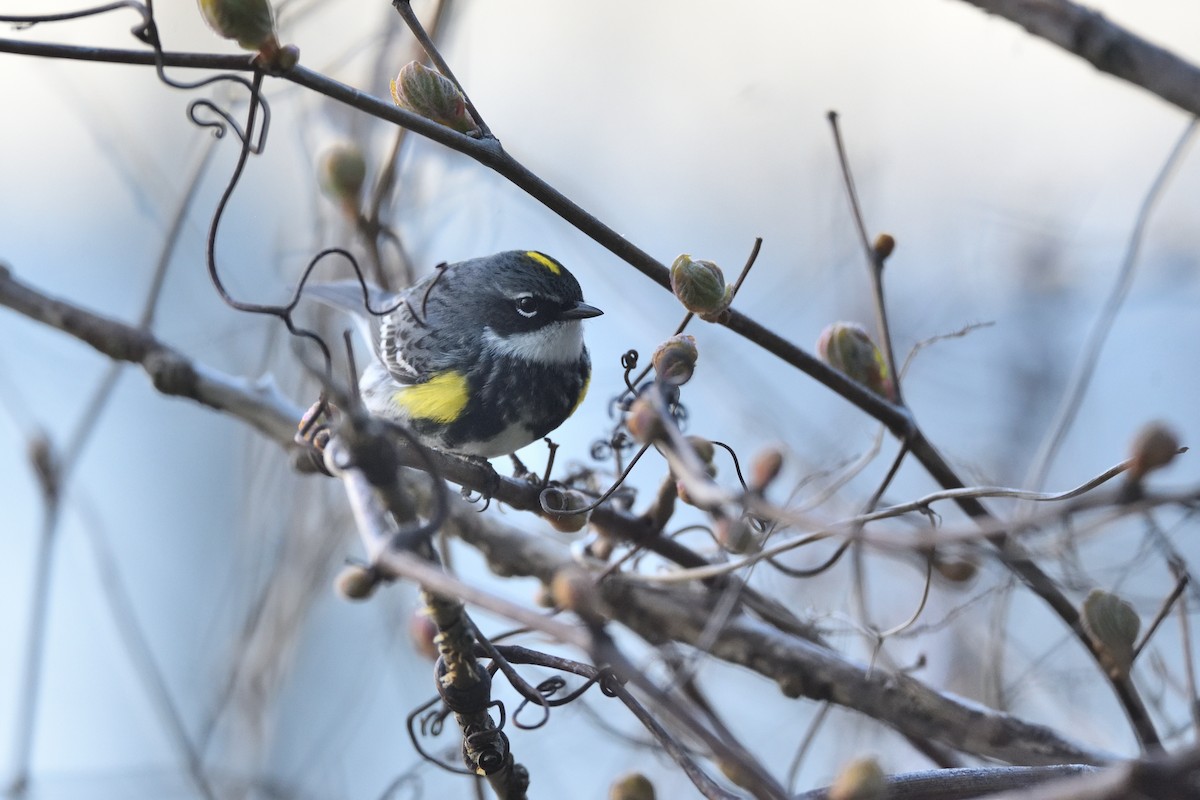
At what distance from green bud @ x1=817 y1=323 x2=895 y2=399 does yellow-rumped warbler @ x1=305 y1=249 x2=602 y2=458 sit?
0.78 metres

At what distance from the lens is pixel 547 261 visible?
7.38 feet

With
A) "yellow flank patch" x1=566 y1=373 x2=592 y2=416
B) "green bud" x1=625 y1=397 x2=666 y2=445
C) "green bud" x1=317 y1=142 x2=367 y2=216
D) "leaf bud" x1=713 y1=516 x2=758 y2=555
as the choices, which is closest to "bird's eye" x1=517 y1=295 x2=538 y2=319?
"yellow flank patch" x1=566 y1=373 x2=592 y2=416

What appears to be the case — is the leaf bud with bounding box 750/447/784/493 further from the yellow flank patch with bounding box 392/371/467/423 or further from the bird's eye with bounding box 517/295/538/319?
the bird's eye with bounding box 517/295/538/319

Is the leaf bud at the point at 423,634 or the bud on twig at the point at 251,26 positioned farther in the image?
the leaf bud at the point at 423,634

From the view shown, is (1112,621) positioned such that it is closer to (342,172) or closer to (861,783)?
(861,783)

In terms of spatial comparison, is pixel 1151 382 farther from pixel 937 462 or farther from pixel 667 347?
pixel 667 347

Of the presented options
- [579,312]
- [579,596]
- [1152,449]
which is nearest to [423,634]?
[579,312]

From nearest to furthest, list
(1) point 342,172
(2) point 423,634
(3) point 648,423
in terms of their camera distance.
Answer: (3) point 648,423 < (2) point 423,634 < (1) point 342,172

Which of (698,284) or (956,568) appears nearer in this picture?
(698,284)

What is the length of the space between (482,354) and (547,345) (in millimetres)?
142

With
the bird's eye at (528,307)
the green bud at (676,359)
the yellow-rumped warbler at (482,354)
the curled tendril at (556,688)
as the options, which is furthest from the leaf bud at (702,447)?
the bird's eye at (528,307)

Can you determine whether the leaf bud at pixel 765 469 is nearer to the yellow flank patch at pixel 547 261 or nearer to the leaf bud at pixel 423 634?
the leaf bud at pixel 423 634

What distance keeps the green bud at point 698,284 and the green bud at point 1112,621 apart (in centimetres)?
50

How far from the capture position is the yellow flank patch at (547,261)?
2.22 m
